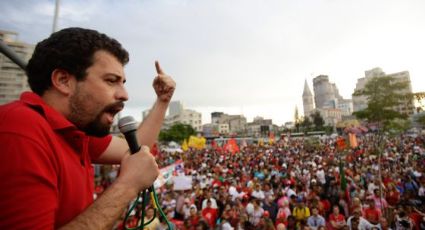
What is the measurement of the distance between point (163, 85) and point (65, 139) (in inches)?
41.3

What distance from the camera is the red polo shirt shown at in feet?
2.90

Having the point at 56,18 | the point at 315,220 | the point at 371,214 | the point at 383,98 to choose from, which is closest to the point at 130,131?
the point at 56,18

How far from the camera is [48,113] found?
1180 millimetres

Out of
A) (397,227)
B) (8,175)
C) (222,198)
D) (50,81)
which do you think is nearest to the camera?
Answer: (8,175)

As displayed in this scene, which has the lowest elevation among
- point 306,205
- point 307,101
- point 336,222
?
point 336,222

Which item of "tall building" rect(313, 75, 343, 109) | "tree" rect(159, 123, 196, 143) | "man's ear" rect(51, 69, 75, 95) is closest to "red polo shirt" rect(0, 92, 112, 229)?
"man's ear" rect(51, 69, 75, 95)

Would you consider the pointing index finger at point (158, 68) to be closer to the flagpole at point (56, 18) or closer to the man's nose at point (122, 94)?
the man's nose at point (122, 94)

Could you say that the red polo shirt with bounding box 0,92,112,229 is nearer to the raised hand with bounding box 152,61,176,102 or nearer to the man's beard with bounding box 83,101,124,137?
the man's beard with bounding box 83,101,124,137

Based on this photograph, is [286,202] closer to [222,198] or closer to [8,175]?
[222,198]

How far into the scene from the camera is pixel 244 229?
8.12 metres

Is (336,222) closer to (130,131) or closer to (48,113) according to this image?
(130,131)

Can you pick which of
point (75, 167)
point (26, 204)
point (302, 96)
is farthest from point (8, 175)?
point (302, 96)

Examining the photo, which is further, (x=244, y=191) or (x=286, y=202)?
(x=244, y=191)

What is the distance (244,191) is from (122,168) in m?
11.8
